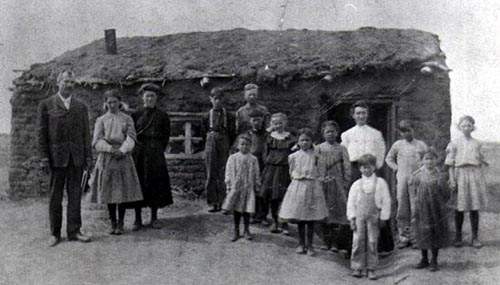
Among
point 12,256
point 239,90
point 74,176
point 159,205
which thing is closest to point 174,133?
point 239,90

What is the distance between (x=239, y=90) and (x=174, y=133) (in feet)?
4.95

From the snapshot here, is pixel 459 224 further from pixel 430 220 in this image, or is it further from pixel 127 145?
Answer: pixel 127 145

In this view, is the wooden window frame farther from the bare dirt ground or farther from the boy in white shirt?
the boy in white shirt

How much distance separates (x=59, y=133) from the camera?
6.61 meters

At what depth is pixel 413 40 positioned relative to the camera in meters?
10.6

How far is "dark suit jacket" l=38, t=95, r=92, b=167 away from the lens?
6586 millimetres

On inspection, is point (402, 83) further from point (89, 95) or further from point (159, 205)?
point (89, 95)

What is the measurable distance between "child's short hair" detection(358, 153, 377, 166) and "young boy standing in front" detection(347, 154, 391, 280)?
0.67 feet

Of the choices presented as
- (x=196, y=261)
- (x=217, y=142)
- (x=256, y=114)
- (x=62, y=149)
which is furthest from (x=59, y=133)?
(x=256, y=114)

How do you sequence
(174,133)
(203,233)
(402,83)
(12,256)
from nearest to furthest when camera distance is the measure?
(12,256) → (203,233) → (402,83) → (174,133)

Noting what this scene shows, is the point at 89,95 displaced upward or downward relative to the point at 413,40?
downward

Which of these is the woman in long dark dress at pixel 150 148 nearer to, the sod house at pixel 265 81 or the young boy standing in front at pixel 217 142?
the young boy standing in front at pixel 217 142

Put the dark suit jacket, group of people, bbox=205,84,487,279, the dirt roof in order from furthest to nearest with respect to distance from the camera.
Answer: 1. the dirt roof
2. the dark suit jacket
3. group of people, bbox=205,84,487,279

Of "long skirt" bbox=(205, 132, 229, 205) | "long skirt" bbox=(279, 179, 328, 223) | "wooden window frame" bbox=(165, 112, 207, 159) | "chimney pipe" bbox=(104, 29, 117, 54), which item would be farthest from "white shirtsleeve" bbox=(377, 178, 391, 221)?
"chimney pipe" bbox=(104, 29, 117, 54)
